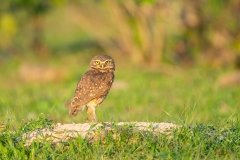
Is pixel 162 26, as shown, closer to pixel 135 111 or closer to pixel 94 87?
pixel 135 111

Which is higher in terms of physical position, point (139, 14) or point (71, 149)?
point (139, 14)

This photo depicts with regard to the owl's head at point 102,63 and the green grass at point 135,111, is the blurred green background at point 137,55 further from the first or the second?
the owl's head at point 102,63

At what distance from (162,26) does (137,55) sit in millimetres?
1485

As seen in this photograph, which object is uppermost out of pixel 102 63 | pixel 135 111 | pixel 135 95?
pixel 102 63

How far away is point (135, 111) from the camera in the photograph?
9.55m

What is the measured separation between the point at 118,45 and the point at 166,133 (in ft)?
48.0

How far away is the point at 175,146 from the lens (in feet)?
20.5

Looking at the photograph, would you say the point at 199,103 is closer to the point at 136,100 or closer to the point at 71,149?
the point at 136,100

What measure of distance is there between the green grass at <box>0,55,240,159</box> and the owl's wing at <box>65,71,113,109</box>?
0.33 m

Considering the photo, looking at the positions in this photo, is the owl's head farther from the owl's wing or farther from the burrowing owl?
the owl's wing

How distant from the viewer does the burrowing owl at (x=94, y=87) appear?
7.45 metres

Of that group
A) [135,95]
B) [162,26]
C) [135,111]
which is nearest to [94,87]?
[135,111]

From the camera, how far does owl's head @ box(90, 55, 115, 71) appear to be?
7.59m

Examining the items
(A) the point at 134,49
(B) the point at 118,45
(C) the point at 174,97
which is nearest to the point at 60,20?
(B) the point at 118,45
